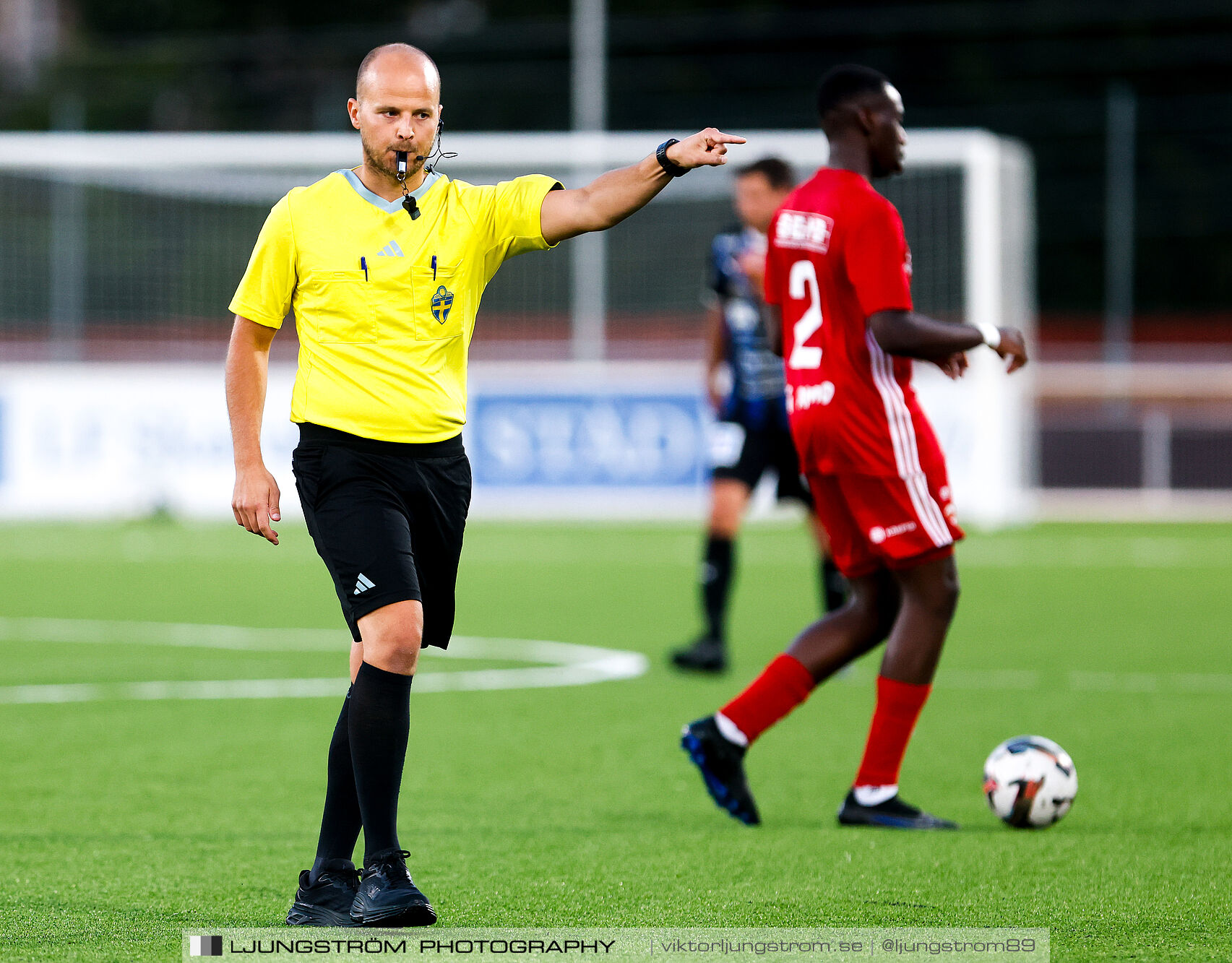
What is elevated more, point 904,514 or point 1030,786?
point 904,514

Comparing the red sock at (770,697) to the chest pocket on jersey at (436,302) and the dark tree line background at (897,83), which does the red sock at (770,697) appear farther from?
the dark tree line background at (897,83)

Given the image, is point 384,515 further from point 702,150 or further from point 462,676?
point 462,676

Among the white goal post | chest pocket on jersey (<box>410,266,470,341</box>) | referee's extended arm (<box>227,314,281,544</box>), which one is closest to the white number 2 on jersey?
chest pocket on jersey (<box>410,266,470,341</box>)

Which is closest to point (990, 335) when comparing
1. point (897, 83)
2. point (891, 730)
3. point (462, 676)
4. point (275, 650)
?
point (891, 730)

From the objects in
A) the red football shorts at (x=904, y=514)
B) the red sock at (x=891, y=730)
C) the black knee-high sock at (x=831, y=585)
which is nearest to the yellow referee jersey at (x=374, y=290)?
the red football shorts at (x=904, y=514)

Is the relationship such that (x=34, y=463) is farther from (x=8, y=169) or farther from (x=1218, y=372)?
(x=1218, y=372)

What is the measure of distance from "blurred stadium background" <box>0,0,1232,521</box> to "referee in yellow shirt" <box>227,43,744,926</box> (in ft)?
45.0

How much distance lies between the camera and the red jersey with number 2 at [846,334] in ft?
17.1

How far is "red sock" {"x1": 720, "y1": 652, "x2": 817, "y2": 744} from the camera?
5.40 m

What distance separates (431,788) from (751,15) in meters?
31.5

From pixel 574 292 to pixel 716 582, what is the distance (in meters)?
14.2

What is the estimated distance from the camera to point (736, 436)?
8828mm

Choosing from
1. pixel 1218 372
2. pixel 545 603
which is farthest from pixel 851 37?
pixel 545 603

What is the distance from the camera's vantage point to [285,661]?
899cm
